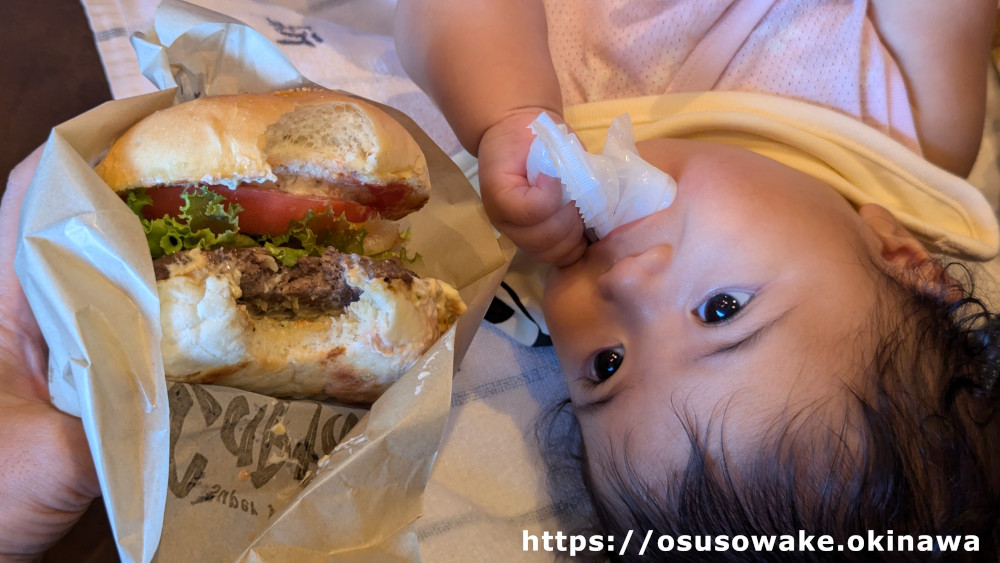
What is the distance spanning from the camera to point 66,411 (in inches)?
35.0

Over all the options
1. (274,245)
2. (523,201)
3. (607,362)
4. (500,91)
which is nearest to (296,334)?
(274,245)

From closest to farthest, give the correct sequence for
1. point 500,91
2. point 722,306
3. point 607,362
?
point 722,306, point 607,362, point 500,91

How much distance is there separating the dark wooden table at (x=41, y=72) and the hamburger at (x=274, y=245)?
84 centimetres

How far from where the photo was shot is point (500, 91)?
48.7 inches

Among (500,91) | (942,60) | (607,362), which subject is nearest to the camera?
(607,362)

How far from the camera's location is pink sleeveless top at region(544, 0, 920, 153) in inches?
56.3

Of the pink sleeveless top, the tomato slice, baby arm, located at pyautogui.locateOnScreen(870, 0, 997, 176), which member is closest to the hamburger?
the tomato slice

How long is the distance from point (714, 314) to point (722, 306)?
0.02 m

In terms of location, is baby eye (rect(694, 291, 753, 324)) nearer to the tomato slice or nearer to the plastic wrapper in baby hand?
the plastic wrapper in baby hand

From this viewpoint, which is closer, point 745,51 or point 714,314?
point 714,314

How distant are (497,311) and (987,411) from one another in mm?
963

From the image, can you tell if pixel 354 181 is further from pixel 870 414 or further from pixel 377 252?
pixel 870 414

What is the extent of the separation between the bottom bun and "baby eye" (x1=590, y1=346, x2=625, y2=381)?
1.16ft

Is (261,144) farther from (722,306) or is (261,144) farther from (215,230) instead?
(722,306)
